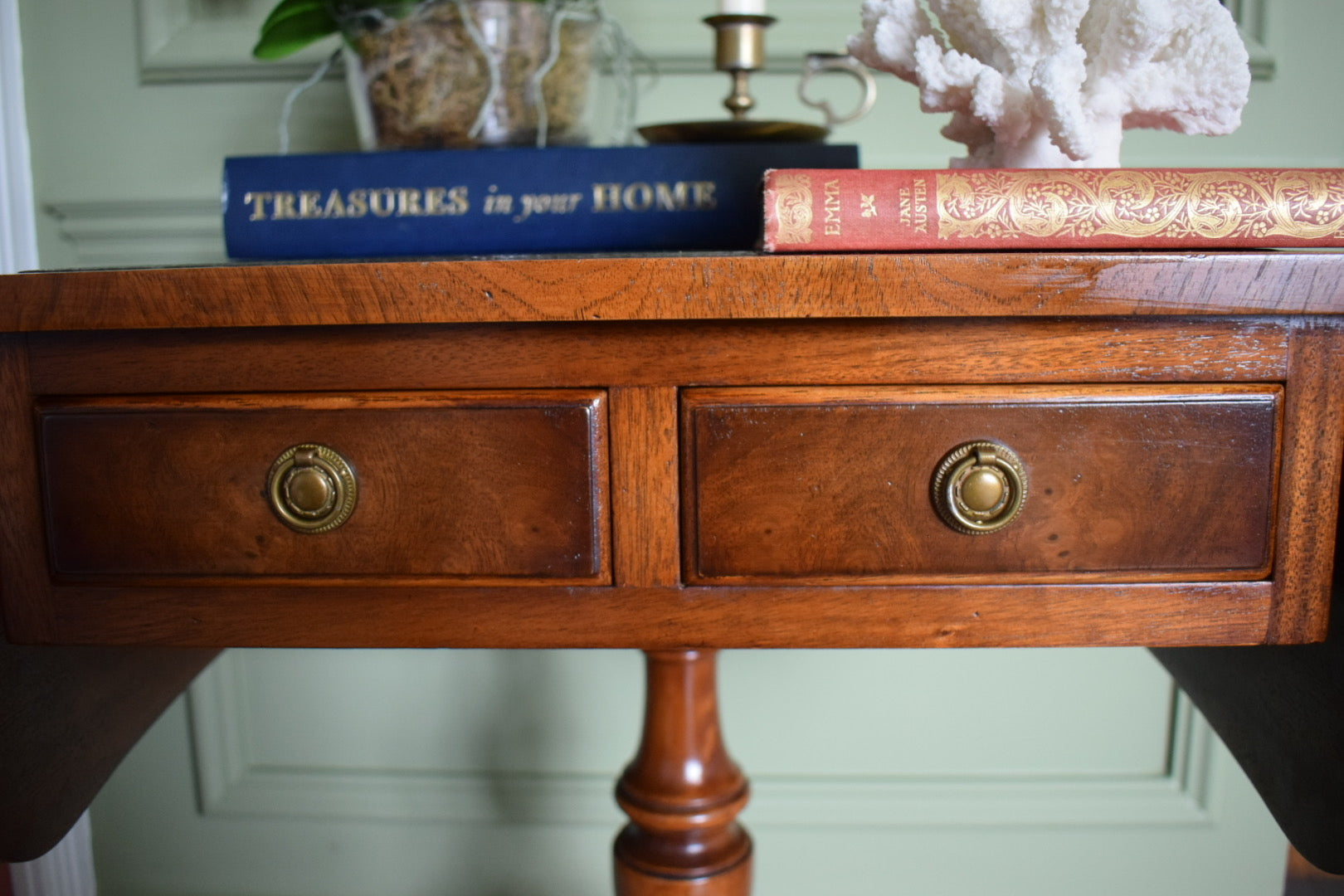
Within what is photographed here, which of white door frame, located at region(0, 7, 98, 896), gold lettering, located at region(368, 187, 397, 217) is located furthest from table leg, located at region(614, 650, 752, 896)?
white door frame, located at region(0, 7, 98, 896)

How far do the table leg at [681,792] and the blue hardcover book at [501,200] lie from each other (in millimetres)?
244

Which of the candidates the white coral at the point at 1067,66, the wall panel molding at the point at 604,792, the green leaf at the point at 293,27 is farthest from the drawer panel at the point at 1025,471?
the wall panel molding at the point at 604,792

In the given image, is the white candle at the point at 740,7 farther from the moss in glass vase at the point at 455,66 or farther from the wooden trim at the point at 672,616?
the wooden trim at the point at 672,616

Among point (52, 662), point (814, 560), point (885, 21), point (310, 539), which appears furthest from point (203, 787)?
point (885, 21)

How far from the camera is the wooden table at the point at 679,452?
13.1 inches

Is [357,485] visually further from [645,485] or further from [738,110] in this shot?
[738,110]

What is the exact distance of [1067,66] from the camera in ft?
1.20

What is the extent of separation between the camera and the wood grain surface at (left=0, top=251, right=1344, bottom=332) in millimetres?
323

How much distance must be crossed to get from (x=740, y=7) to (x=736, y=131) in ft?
0.22

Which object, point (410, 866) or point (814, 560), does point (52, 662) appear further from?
point (410, 866)

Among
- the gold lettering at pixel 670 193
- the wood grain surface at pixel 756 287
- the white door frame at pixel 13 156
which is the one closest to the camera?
the wood grain surface at pixel 756 287

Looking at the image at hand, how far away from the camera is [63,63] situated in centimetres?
73

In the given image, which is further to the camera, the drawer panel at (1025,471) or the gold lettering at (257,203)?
the gold lettering at (257,203)

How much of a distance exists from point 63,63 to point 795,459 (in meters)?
0.72
